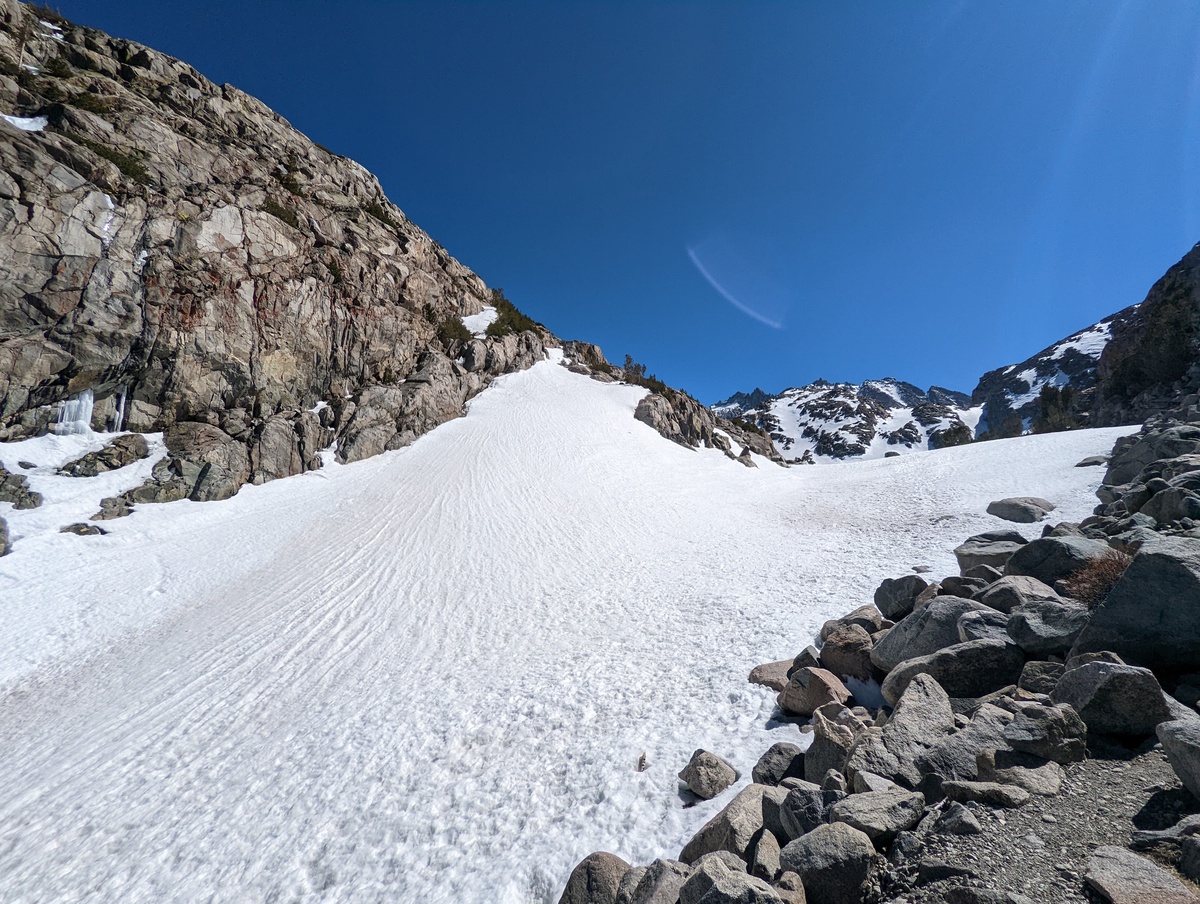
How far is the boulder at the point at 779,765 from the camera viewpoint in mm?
4449

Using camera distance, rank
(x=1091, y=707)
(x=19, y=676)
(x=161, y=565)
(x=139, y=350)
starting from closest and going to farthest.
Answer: (x=1091, y=707) < (x=19, y=676) < (x=161, y=565) < (x=139, y=350)

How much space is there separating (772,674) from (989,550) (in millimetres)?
6010

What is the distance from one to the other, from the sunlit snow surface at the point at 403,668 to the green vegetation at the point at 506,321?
23.2 meters

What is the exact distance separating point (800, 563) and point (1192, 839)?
414 inches

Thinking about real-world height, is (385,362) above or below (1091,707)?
above

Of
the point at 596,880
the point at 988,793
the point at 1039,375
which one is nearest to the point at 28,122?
the point at 596,880

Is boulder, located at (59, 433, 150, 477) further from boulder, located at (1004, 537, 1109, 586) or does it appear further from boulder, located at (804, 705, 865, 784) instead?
boulder, located at (1004, 537, 1109, 586)

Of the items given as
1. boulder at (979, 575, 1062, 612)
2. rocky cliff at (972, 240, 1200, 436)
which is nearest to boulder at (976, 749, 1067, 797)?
boulder at (979, 575, 1062, 612)

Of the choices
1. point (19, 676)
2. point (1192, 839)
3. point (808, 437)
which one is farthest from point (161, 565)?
point (808, 437)

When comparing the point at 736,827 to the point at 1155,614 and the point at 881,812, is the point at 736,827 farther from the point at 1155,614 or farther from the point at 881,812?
the point at 1155,614

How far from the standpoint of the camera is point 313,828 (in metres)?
5.07

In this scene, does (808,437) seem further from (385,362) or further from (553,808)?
(553,808)

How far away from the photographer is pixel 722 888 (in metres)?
2.69

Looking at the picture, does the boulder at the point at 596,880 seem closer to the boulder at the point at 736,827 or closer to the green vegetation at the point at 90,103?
the boulder at the point at 736,827
